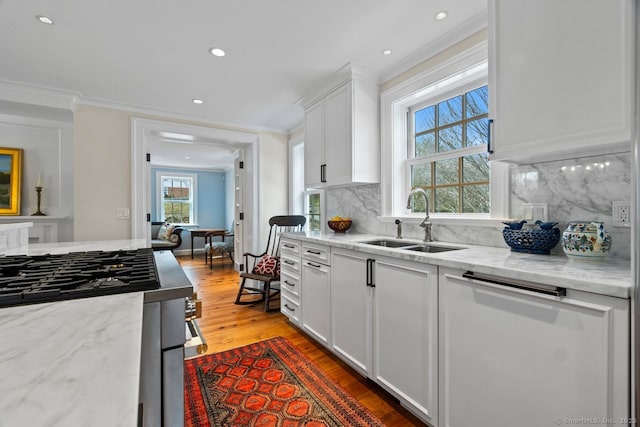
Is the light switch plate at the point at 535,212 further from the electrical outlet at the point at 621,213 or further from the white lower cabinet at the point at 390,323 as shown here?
the white lower cabinet at the point at 390,323

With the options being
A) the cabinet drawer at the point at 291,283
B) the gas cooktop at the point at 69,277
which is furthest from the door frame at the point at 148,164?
the gas cooktop at the point at 69,277

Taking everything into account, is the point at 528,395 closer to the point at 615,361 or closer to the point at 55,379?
the point at 615,361

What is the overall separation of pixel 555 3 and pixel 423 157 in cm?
130

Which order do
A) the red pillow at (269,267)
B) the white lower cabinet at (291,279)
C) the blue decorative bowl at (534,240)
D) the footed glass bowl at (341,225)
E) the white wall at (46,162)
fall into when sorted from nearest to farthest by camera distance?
the blue decorative bowl at (534,240), the white lower cabinet at (291,279), the footed glass bowl at (341,225), the white wall at (46,162), the red pillow at (269,267)

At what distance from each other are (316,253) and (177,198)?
21.3ft

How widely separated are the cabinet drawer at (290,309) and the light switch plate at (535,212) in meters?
1.95

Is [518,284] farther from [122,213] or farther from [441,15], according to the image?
[122,213]

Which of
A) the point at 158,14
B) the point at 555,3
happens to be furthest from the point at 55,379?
the point at 158,14

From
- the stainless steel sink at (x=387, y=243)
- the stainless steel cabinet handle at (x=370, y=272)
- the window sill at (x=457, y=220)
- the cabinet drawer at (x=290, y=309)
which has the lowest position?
the cabinet drawer at (x=290, y=309)

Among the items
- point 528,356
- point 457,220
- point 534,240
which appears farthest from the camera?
point 457,220

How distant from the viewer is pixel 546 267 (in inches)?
47.0

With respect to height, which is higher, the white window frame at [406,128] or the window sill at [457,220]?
the white window frame at [406,128]

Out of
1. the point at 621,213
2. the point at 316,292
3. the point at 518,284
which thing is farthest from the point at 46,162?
the point at 621,213

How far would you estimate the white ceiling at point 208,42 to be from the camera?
186cm
